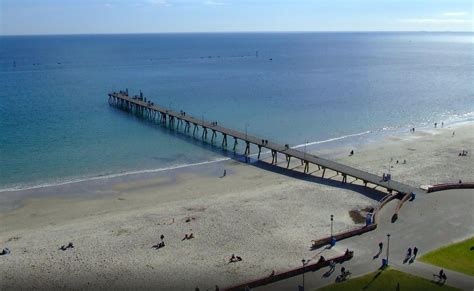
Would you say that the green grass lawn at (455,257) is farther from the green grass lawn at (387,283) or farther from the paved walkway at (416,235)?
the green grass lawn at (387,283)

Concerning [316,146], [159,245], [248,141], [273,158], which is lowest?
[159,245]

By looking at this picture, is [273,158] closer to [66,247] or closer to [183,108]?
[66,247]

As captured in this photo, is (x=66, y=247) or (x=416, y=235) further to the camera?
(x=66, y=247)

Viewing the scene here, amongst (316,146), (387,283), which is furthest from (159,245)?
(316,146)

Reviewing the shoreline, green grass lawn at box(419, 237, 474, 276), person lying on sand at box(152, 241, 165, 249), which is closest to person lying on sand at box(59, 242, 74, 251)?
person lying on sand at box(152, 241, 165, 249)

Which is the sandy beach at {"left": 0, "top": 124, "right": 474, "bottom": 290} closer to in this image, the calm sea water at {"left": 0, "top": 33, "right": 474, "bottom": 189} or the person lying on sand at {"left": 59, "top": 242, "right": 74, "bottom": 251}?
the person lying on sand at {"left": 59, "top": 242, "right": 74, "bottom": 251}

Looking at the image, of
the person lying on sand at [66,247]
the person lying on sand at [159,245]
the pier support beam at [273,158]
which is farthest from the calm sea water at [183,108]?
the person lying on sand at [159,245]
